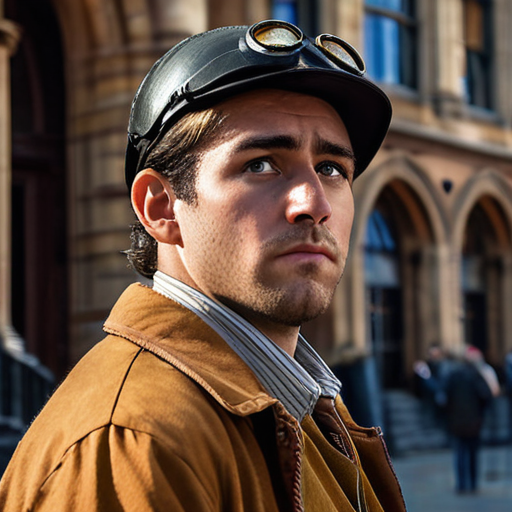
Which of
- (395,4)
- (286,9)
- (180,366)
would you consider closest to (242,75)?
(180,366)

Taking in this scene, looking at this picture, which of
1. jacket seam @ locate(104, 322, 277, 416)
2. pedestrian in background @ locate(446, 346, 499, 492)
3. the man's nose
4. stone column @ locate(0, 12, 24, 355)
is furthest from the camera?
pedestrian in background @ locate(446, 346, 499, 492)

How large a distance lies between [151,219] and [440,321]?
16.1m

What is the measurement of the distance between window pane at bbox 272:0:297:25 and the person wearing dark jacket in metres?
6.38

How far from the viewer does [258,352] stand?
169cm

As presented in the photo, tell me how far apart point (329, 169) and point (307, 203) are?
0.16 meters

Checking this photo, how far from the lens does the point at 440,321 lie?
17438 millimetres

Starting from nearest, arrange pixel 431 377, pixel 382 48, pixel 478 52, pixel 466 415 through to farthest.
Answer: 1. pixel 466 415
2. pixel 431 377
3. pixel 382 48
4. pixel 478 52

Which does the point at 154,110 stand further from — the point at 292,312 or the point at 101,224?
the point at 101,224

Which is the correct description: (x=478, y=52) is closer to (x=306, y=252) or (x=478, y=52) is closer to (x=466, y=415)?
(x=466, y=415)

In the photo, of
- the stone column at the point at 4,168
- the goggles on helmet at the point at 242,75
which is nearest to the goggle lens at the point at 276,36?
the goggles on helmet at the point at 242,75

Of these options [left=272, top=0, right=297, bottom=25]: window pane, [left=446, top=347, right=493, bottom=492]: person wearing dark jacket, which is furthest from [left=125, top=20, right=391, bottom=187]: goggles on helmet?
[left=272, top=0, right=297, bottom=25]: window pane

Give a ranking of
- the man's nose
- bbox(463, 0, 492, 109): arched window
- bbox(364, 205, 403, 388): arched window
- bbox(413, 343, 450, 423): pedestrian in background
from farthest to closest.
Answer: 1. bbox(463, 0, 492, 109): arched window
2. bbox(364, 205, 403, 388): arched window
3. bbox(413, 343, 450, 423): pedestrian in background
4. the man's nose

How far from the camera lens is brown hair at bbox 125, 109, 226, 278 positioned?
167 cm

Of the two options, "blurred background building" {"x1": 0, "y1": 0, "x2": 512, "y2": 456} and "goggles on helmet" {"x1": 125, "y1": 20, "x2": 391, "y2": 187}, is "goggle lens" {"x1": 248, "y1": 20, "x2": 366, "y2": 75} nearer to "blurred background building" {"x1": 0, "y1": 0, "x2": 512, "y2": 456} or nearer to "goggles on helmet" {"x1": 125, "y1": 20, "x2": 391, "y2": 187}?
"goggles on helmet" {"x1": 125, "y1": 20, "x2": 391, "y2": 187}
